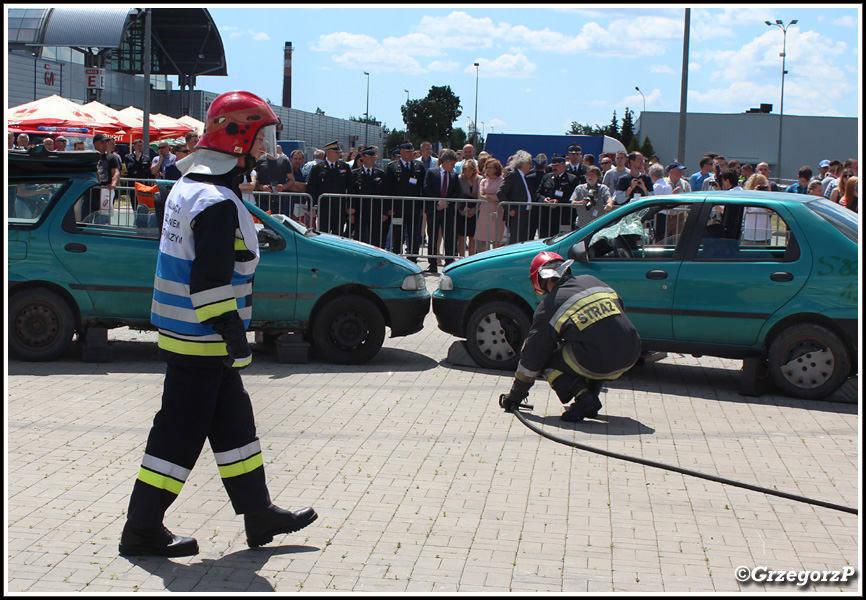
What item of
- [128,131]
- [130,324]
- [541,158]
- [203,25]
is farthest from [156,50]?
[130,324]

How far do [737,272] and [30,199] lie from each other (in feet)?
21.9

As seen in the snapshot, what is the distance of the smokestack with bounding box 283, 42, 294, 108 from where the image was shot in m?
79.7

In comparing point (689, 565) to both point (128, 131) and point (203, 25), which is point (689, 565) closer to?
point (128, 131)

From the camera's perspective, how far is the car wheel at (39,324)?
879 centimetres

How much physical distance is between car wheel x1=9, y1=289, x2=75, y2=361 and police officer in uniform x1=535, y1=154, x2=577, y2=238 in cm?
717

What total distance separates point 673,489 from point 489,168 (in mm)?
9715

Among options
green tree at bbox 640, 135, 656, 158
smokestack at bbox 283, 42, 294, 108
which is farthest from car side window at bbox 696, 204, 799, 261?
smokestack at bbox 283, 42, 294, 108

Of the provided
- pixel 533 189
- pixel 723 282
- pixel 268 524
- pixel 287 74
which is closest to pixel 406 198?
pixel 533 189

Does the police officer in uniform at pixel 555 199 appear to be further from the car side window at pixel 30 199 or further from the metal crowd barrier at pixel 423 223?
the car side window at pixel 30 199

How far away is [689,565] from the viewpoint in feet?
14.3

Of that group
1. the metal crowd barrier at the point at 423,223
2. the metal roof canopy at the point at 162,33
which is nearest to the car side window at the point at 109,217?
the metal crowd barrier at the point at 423,223

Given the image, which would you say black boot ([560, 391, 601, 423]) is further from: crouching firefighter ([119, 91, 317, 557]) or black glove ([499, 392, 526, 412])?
crouching firefighter ([119, 91, 317, 557])

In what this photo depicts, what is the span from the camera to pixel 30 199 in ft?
29.5

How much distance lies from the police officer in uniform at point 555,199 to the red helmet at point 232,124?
9634 mm
